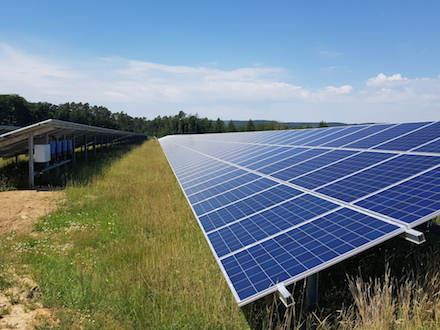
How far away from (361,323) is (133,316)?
13.4 feet

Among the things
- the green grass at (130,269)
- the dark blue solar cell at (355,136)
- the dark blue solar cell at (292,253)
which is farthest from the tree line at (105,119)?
the dark blue solar cell at (292,253)

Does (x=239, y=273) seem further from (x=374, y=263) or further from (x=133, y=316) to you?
(x=374, y=263)

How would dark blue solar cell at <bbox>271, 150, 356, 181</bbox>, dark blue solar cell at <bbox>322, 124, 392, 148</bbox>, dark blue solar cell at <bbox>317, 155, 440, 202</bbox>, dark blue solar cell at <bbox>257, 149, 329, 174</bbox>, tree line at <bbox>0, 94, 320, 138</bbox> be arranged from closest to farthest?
dark blue solar cell at <bbox>317, 155, 440, 202</bbox>
dark blue solar cell at <bbox>271, 150, 356, 181</bbox>
dark blue solar cell at <bbox>257, 149, 329, 174</bbox>
dark blue solar cell at <bbox>322, 124, 392, 148</bbox>
tree line at <bbox>0, 94, 320, 138</bbox>

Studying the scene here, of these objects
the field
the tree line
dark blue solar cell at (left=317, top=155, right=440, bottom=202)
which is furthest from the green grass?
the tree line

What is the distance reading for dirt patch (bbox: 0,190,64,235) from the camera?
1129 cm

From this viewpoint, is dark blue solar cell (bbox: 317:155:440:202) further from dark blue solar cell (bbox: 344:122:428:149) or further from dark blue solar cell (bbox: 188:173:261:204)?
dark blue solar cell (bbox: 188:173:261:204)

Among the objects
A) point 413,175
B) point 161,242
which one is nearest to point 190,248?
point 161,242

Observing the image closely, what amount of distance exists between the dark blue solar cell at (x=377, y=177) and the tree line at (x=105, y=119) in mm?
110078

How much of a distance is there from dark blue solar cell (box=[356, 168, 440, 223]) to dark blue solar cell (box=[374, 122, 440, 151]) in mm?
2856

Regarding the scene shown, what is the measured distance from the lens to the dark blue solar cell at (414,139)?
862cm

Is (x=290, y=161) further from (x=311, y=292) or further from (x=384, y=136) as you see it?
(x=311, y=292)

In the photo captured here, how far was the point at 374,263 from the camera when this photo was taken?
7.17 meters

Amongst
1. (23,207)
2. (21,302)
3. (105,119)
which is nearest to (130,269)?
(21,302)

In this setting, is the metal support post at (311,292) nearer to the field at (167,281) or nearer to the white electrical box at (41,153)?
the field at (167,281)
